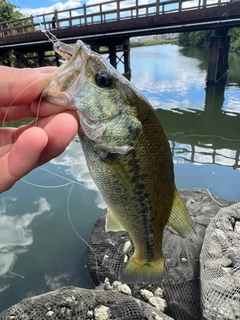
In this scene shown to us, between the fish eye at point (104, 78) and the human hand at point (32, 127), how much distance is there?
18 centimetres

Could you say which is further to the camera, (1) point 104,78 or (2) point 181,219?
(2) point 181,219

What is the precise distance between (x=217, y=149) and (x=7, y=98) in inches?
258

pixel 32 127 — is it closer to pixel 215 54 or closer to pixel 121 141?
pixel 121 141

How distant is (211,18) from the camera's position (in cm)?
1117

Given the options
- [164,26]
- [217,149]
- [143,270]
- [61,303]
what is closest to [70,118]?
[143,270]

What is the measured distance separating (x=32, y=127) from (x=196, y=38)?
5688 centimetres

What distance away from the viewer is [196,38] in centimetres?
5144

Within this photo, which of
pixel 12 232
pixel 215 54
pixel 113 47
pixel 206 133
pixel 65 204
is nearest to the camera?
pixel 12 232

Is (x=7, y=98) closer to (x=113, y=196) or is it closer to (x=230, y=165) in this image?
(x=113, y=196)

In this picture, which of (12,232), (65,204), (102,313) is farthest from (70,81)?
(65,204)

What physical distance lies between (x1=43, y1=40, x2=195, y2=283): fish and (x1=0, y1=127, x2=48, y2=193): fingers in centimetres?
21

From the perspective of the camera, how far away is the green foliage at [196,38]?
4797 cm

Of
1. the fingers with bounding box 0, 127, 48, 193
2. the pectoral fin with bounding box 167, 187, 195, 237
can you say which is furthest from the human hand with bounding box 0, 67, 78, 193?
the pectoral fin with bounding box 167, 187, 195, 237

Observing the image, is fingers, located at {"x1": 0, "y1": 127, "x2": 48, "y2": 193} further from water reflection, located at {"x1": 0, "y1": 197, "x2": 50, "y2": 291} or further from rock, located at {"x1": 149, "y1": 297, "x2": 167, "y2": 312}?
water reflection, located at {"x1": 0, "y1": 197, "x2": 50, "y2": 291}
